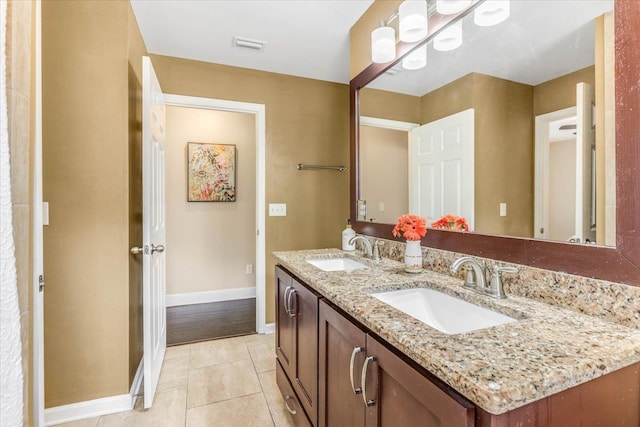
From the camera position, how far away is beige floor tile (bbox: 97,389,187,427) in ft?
5.60

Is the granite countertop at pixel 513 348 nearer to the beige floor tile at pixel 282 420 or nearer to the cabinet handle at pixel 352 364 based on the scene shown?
the cabinet handle at pixel 352 364

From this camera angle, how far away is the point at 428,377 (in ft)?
2.16

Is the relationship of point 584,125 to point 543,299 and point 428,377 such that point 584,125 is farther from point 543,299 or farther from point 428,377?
point 428,377

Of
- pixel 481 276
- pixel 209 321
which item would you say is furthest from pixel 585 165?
pixel 209 321

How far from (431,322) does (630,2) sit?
3.58 feet

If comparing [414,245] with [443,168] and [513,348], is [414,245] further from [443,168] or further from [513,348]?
[513,348]

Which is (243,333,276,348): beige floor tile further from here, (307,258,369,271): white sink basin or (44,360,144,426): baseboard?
(307,258,369,271): white sink basin

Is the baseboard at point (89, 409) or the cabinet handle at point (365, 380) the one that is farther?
the baseboard at point (89, 409)

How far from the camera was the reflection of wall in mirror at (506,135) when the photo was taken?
1040 millimetres

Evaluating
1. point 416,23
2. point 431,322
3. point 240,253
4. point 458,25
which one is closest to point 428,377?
point 431,322

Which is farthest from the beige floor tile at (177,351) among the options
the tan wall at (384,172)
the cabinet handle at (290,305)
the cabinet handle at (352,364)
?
the cabinet handle at (352,364)

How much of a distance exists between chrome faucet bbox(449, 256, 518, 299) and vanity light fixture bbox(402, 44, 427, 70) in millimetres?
1068

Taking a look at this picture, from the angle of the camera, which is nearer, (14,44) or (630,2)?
(14,44)

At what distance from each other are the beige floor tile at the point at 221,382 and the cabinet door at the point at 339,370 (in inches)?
39.4
